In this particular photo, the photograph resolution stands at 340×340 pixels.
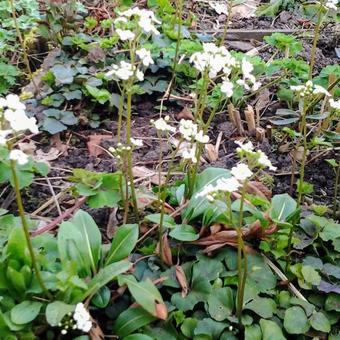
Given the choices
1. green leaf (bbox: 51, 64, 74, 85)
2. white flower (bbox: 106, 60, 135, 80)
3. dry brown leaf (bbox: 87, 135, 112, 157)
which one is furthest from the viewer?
green leaf (bbox: 51, 64, 74, 85)

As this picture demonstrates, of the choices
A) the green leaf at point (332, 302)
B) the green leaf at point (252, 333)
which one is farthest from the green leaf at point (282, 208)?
the green leaf at point (252, 333)

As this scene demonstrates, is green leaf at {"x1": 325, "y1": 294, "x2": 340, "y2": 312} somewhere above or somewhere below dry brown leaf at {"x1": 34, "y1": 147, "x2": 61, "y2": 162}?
above

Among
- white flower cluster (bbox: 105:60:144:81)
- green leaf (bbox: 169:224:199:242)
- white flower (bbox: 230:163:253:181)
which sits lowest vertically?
green leaf (bbox: 169:224:199:242)

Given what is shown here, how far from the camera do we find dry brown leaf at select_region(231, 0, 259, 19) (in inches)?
152

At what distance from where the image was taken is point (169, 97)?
2912 mm

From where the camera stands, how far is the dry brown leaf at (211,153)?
253 cm

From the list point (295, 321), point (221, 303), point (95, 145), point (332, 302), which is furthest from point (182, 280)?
point (95, 145)

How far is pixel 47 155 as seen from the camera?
2.56m

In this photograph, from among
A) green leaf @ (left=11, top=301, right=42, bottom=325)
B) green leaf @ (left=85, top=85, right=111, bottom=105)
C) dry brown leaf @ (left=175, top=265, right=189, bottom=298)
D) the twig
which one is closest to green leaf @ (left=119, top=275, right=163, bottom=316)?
dry brown leaf @ (left=175, top=265, right=189, bottom=298)

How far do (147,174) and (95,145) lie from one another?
0.35 meters

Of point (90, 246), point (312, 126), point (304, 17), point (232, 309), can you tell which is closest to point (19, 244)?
point (90, 246)

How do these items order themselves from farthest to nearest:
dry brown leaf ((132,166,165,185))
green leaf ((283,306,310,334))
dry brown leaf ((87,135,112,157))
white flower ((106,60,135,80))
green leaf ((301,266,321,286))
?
dry brown leaf ((87,135,112,157))
dry brown leaf ((132,166,165,185))
green leaf ((301,266,321,286))
green leaf ((283,306,310,334))
white flower ((106,60,135,80))

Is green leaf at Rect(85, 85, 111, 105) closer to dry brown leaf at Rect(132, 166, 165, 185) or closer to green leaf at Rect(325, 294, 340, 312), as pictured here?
dry brown leaf at Rect(132, 166, 165, 185)

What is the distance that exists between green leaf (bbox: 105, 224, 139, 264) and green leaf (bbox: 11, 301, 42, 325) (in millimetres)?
291
